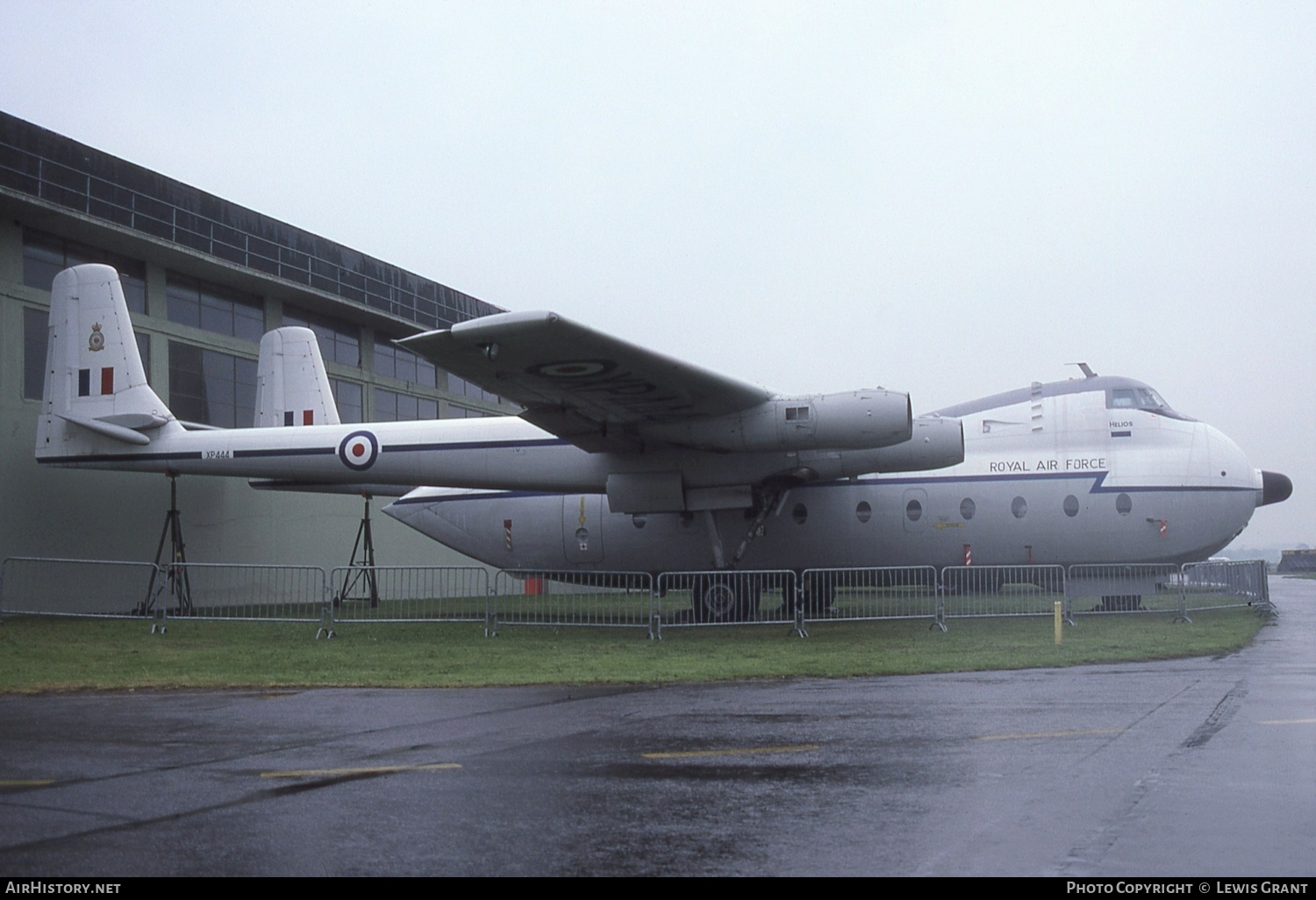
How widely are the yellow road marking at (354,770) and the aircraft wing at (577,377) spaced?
6.79 m

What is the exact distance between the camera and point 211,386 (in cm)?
2472

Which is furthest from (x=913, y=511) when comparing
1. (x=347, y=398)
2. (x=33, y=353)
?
(x=33, y=353)

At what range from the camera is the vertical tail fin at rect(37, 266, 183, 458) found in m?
19.6

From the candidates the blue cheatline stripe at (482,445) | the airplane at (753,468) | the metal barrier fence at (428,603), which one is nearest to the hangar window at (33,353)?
the airplane at (753,468)

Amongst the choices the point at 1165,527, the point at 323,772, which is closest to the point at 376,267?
the point at 1165,527

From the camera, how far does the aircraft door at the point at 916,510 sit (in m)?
17.8

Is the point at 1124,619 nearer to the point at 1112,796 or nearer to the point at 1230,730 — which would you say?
the point at 1230,730

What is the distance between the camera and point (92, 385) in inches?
779

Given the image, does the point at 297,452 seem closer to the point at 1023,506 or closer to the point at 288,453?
the point at 288,453

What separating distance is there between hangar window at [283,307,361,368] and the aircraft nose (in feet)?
71.1

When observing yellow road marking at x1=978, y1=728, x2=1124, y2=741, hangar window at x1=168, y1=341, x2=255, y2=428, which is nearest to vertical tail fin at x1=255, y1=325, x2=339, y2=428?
hangar window at x1=168, y1=341, x2=255, y2=428

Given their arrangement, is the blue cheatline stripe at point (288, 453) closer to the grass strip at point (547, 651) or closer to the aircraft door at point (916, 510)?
the grass strip at point (547, 651)

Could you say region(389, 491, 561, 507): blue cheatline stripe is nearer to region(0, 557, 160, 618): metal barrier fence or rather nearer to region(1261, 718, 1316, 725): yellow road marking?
region(0, 557, 160, 618): metal barrier fence

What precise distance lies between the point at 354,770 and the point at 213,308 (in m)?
21.7
